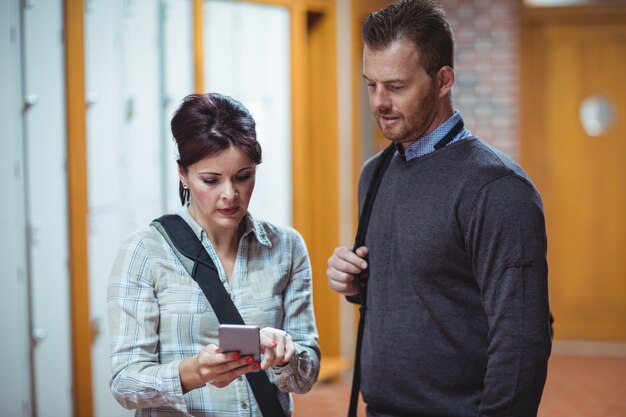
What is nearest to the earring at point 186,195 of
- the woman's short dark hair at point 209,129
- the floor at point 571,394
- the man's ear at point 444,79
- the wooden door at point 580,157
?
the woman's short dark hair at point 209,129

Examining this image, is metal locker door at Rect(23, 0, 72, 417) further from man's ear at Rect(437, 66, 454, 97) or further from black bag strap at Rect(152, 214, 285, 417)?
man's ear at Rect(437, 66, 454, 97)

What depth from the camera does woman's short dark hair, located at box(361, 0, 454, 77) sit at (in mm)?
2064

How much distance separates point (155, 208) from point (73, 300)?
0.75 metres

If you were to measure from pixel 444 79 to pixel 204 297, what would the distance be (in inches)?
32.7

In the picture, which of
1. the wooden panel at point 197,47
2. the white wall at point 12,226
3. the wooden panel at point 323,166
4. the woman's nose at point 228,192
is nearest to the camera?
the woman's nose at point 228,192

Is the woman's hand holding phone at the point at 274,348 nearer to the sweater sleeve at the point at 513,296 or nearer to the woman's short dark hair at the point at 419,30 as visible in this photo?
the sweater sleeve at the point at 513,296

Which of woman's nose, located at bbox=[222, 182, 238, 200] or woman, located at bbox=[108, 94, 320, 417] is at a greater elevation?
woman's nose, located at bbox=[222, 182, 238, 200]

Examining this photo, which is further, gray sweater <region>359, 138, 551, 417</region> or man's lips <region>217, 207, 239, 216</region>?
man's lips <region>217, 207, 239, 216</region>

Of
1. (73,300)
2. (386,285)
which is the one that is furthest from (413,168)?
(73,300)

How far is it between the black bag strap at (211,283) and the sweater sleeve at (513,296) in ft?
1.73

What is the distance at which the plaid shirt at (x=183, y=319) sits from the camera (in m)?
1.93

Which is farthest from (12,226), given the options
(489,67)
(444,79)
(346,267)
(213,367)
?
(489,67)

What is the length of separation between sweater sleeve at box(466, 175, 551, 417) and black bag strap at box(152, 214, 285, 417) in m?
0.53

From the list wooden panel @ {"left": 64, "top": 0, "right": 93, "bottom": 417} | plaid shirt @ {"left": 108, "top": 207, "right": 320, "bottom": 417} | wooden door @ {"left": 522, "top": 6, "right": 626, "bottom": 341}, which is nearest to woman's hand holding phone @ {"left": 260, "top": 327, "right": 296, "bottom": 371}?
plaid shirt @ {"left": 108, "top": 207, "right": 320, "bottom": 417}
